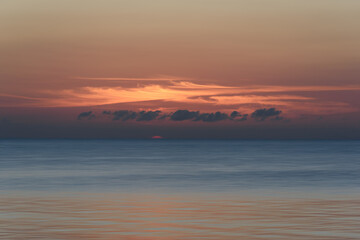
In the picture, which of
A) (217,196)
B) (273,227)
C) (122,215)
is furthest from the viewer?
(217,196)

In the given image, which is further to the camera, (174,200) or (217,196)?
(217,196)

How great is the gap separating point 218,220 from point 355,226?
423cm

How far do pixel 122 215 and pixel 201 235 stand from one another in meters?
4.85

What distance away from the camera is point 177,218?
63.8 ft

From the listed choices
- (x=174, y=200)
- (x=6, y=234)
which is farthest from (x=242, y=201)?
(x=6, y=234)

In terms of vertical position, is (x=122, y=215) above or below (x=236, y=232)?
above

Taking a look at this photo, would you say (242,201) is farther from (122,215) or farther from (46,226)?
(46,226)

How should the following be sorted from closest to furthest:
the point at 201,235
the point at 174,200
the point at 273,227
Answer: the point at 201,235 → the point at 273,227 → the point at 174,200

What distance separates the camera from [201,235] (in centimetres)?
1612

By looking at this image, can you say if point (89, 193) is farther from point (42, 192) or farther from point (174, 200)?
point (174, 200)

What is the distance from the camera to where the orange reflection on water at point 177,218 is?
16.3 m

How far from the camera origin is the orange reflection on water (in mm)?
16266

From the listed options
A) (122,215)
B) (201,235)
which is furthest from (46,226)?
(201,235)

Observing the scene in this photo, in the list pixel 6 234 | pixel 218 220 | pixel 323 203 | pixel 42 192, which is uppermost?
pixel 42 192
